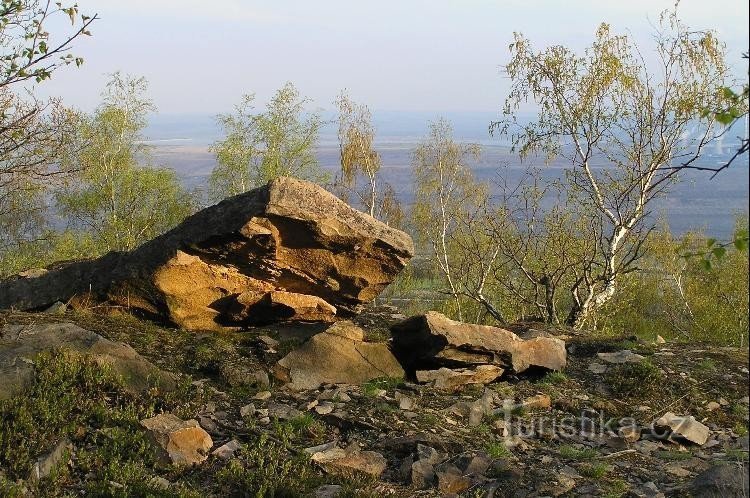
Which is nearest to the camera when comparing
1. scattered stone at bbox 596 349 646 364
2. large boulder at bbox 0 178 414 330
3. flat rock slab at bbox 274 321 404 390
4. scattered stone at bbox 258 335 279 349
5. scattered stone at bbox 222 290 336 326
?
flat rock slab at bbox 274 321 404 390

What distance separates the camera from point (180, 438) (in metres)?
7.19

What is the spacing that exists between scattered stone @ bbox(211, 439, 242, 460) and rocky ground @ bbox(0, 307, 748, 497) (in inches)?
0.7

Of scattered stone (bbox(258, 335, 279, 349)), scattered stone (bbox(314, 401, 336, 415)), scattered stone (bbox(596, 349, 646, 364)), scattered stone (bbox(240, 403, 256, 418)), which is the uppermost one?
scattered stone (bbox(258, 335, 279, 349))

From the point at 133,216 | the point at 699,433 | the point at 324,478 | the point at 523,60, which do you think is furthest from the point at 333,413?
the point at 133,216

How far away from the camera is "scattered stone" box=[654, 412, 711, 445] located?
8602 millimetres

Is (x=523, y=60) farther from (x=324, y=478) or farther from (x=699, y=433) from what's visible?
(x=324, y=478)

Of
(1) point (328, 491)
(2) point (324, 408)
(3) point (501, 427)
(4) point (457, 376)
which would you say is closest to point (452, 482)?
(1) point (328, 491)

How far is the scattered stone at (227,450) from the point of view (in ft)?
23.5

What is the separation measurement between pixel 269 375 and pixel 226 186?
31519 mm

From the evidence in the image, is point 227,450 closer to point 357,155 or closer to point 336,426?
point 336,426

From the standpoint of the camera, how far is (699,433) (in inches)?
342

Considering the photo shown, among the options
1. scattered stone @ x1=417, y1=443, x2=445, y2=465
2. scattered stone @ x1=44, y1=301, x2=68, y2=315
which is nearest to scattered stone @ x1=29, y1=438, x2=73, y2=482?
scattered stone @ x1=417, y1=443, x2=445, y2=465

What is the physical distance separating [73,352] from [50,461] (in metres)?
2.03

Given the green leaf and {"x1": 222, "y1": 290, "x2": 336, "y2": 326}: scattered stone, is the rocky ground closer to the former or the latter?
{"x1": 222, "y1": 290, "x2": 336, "y2": 326}: scattered stone
